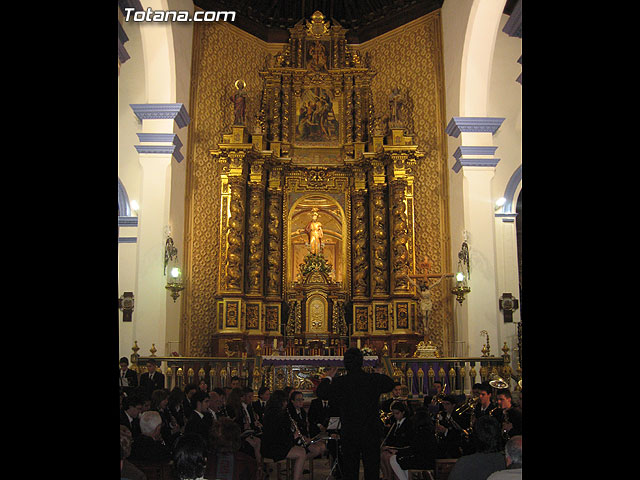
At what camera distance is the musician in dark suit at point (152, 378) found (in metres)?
9.30

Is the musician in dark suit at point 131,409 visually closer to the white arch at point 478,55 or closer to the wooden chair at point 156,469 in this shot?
the wooden chair at point 156,469

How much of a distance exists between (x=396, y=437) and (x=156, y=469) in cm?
262

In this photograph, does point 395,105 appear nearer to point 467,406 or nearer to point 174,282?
point 174,282

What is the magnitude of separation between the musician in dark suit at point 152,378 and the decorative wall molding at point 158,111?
5.38 meters

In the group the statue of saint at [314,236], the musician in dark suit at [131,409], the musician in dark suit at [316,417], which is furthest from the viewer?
the statue of saint at [314,236]

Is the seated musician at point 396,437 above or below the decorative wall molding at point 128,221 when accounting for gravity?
below

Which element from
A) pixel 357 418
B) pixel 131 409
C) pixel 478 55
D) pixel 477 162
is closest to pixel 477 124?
pixel 477 162

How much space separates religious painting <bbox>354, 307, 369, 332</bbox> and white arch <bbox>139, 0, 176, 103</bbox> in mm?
6685

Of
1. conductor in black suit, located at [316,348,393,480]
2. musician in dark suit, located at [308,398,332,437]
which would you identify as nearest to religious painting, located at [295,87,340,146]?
musician in dark suit, located at [308,398,332,437]

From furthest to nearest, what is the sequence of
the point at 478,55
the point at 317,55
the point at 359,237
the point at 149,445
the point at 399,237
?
the point at 317,55, the point at 359,237, the point at 399,237, the point at 478,55, the point at 149,445

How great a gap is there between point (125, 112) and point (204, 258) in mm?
4043

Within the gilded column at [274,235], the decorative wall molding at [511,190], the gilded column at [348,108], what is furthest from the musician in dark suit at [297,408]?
the gilded column at [348,108]

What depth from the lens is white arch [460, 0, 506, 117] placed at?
1379 centimetres

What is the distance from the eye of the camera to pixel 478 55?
567 inches
